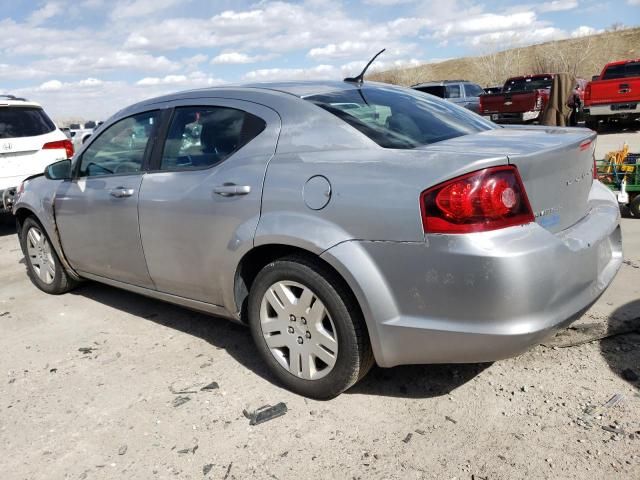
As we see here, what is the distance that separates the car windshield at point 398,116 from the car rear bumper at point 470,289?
0.60m

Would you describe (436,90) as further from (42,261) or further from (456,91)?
(42,261)

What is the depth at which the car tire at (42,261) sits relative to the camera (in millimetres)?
4855

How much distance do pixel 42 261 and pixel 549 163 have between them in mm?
4295

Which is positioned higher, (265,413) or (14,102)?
(14,102)

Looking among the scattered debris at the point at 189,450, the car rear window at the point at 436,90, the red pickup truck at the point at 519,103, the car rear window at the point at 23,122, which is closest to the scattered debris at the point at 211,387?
the scattered debris at the point at 189,450

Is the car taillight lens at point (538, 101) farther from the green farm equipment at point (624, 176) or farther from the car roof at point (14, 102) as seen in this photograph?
the car roof at point (14, 102)

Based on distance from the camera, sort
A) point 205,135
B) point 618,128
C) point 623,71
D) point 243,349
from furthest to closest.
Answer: point 618,128 < point 623,71 < point 243,349 < point 205,135

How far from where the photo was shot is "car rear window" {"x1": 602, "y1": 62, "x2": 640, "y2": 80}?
17188mm

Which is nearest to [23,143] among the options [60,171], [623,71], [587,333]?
[60,171]

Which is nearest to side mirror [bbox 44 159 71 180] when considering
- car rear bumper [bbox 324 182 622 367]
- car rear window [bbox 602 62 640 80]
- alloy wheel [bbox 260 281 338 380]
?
alloy wheel [bbox 260 281 338 380]

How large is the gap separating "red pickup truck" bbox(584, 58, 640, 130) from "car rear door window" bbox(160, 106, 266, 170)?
1655 centimetres

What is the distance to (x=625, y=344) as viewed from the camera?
3.31m

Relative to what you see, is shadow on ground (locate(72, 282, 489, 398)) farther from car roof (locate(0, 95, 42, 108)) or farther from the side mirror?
car roof (locate(0, 95, 42, 108))

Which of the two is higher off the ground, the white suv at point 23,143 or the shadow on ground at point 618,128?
the white suv at point 23,143
